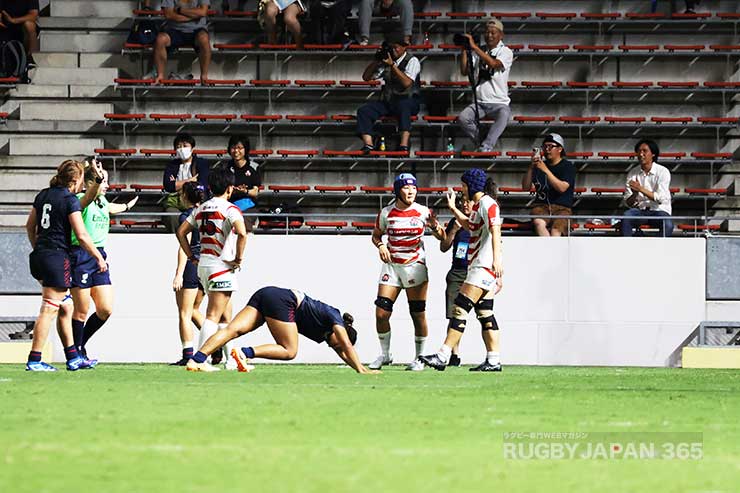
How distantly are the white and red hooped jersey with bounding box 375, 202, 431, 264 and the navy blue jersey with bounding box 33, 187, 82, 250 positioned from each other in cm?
353

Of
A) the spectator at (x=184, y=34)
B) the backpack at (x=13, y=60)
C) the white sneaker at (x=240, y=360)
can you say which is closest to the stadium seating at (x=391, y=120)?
the backpack at (x=13, y=60)

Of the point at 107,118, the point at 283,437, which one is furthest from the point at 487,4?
the point at 283,437

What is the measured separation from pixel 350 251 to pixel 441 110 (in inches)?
158

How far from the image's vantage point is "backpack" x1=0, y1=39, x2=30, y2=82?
21188 millimetres

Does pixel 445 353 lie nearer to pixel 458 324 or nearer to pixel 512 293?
pixel 458 324

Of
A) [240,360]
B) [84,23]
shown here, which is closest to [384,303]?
[240,360]

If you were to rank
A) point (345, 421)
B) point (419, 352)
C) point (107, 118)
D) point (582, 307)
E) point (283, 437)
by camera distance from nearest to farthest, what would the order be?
point (283, 437), point (345, 421), point (419, 352), point (582, 307), point (107, 118)

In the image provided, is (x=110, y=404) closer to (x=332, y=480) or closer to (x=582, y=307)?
(x=332, y=480)

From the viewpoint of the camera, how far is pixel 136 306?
1791 centimetres

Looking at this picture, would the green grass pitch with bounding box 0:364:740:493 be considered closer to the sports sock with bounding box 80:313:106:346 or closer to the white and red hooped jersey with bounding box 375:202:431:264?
the sports sock with bounding box 80:313:106:346

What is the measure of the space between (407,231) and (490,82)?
6.37 meters

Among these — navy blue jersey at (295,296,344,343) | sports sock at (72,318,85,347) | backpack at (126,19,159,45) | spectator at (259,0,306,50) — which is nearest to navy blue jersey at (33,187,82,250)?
sports sock at (72,318,85,347)

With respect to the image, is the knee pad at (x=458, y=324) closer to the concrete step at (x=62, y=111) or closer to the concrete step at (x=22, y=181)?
the concrete step at (x=22, y=181)

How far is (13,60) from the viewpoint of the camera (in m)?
21.3
